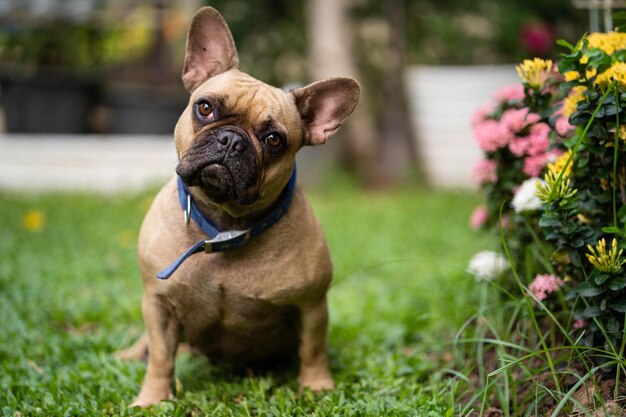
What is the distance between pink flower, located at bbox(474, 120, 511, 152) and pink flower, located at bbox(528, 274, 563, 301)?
75 cm

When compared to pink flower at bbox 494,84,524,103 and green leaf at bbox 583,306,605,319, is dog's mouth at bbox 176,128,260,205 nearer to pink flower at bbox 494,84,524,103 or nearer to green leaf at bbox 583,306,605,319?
green leaf at bbox 583,306,605,319

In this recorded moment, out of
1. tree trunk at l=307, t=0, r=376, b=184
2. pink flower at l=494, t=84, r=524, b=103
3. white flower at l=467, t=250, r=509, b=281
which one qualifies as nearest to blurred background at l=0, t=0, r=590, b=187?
tree trunk at l=307, t=0, r=376, b=184

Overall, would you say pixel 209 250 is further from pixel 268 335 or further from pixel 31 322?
pixel 31 322

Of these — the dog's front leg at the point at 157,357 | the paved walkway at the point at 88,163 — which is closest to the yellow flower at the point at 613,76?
the dog's front leg at the point at 157,357

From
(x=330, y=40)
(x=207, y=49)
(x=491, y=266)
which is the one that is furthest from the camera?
(x=330, y=40)

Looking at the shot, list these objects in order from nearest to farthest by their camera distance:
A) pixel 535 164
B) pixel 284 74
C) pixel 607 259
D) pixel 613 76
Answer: pixel 607 259 → pixel 613 76 → pixel 535 164 → pixel 284 74

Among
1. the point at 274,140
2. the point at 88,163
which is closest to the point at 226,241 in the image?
the point at 274,140

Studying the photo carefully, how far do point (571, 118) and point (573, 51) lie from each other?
23 centimetres

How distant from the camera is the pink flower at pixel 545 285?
2684mm

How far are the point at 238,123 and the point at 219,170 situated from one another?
25cm

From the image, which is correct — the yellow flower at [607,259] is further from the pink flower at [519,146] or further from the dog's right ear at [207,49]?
the dog's right ear at [207,49]

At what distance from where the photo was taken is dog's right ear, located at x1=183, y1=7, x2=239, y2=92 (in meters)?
2.80

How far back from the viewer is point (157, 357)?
272 cm

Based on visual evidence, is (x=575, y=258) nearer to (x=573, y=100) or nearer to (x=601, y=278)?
(x=601, y=278)
